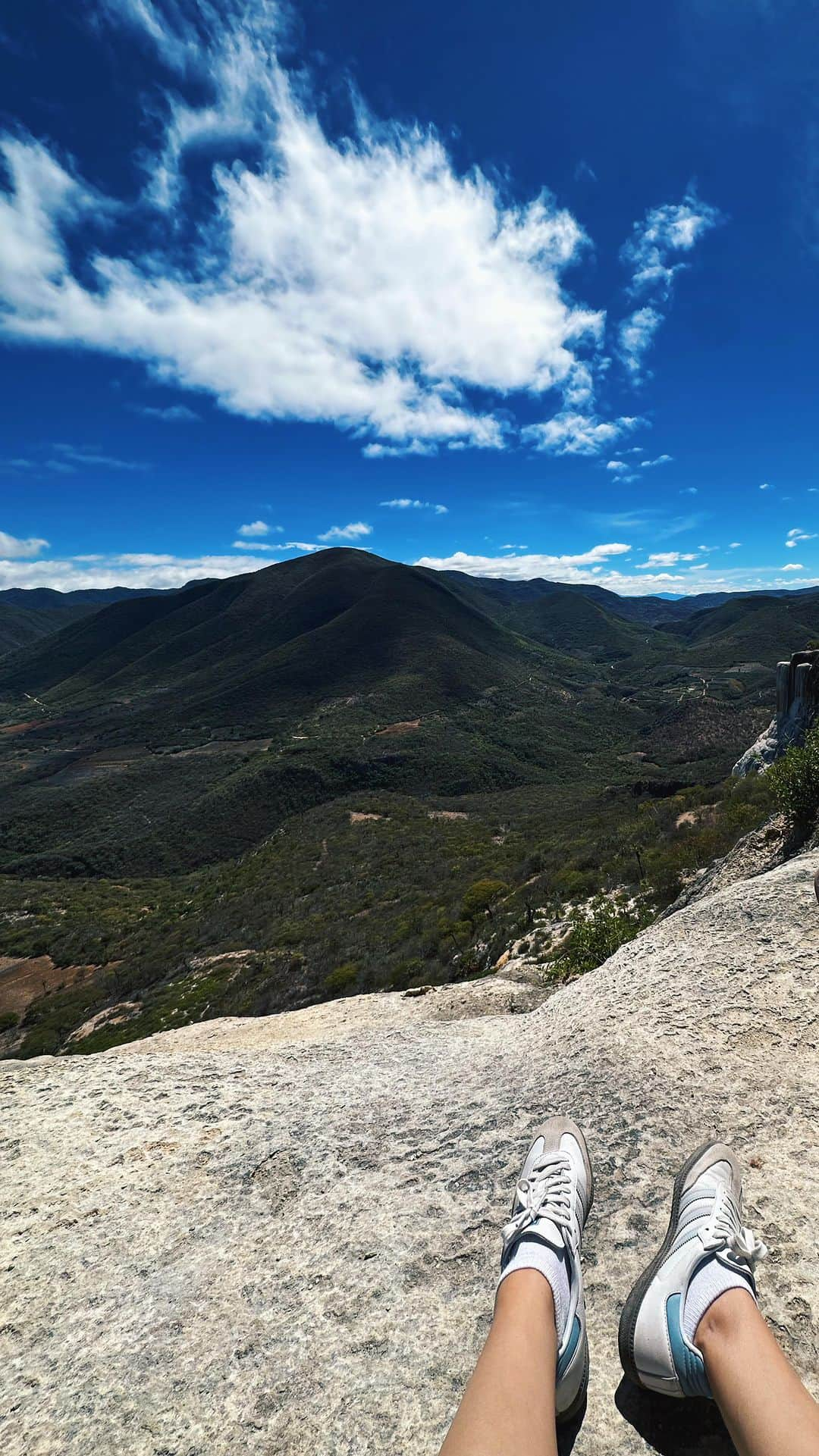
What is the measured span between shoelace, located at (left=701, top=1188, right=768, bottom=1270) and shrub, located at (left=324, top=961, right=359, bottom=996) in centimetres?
1783

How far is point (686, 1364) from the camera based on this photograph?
101 inches

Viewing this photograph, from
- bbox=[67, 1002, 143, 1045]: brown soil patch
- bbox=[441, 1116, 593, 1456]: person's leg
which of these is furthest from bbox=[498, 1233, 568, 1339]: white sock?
bbox=[67, 1002, 143, 1045]: brown soil patch

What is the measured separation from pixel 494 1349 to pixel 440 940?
1870 cm

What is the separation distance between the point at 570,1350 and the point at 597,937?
11092 mm

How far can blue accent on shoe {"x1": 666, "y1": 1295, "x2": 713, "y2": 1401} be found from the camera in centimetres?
249

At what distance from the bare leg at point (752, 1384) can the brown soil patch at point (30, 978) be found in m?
48.7

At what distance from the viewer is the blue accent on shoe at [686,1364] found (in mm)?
2490

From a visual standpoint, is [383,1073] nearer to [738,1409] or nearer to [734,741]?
[738,1409]

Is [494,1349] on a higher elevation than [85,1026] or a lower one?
higher

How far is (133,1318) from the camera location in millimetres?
3559

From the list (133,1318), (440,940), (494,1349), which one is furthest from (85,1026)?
(494,1349)

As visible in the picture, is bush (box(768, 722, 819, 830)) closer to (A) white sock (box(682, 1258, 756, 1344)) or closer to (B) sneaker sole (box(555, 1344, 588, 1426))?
(A) white sock (box(682, 1258, 756, 1344))

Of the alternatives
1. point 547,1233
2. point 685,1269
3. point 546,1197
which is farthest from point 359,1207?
point 685,1269

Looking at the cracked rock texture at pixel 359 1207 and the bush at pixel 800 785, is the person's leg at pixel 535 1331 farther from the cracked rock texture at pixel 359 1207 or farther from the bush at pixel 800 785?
the bush at pixel 800 785
